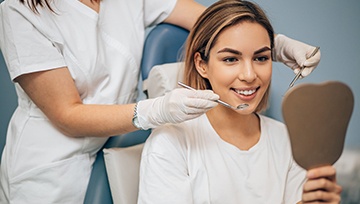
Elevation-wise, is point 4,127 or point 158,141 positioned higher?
point 158,141

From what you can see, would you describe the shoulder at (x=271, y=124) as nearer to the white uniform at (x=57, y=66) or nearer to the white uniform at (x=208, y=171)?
the white uniform at (x=208, y=171)

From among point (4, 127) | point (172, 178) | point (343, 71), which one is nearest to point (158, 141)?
point (172, 178)

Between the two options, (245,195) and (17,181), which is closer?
(245,195)

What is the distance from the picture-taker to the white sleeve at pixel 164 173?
1219mm

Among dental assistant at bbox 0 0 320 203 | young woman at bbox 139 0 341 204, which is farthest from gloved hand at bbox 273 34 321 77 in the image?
young woman at bbox 139 0 341 204

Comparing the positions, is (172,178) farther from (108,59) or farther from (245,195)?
(108,59)

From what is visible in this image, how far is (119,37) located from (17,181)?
0.52m

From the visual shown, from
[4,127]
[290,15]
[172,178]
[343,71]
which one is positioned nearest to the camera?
[172,178]

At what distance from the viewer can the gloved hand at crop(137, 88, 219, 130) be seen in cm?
116

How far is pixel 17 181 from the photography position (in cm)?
142

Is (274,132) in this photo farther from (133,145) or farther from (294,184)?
(133,145)

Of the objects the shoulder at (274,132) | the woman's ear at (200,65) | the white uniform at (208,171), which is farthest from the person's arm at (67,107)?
the shoulder at (274,132)

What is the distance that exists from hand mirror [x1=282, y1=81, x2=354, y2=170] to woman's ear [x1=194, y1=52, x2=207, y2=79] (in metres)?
0.49

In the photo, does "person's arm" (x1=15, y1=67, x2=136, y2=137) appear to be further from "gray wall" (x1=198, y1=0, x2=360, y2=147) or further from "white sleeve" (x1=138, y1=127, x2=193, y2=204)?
"gray wall" (x1=198, y1=0, x2=360, y2=147)
